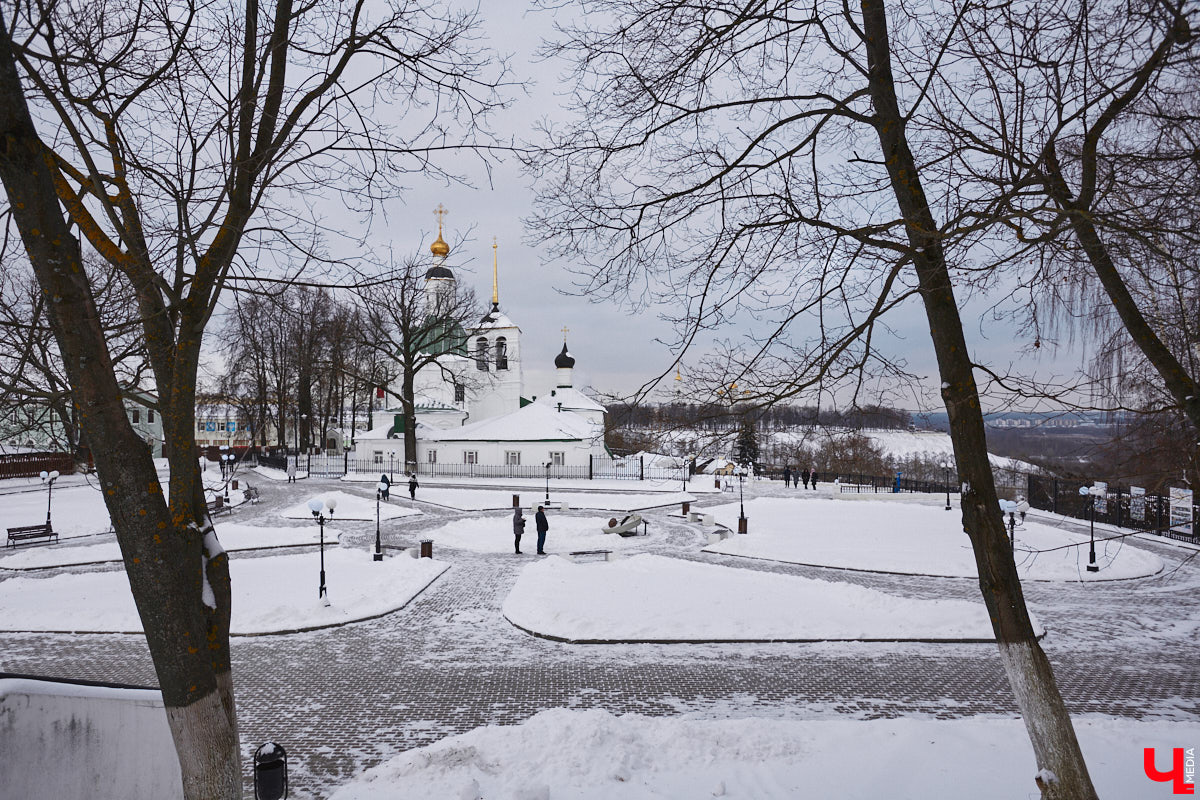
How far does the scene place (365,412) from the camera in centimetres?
7700

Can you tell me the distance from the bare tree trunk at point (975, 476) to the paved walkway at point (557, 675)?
12.4ft

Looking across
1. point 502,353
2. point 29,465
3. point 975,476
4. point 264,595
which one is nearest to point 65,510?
point 29,465

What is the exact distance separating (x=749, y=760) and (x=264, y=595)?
11.6 metres

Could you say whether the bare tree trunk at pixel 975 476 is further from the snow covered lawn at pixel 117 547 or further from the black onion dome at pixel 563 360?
the black onion dome at pixel 563 360

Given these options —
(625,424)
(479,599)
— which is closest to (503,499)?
(479,599)

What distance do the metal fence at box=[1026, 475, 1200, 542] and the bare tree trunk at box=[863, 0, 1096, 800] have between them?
20.2 meters

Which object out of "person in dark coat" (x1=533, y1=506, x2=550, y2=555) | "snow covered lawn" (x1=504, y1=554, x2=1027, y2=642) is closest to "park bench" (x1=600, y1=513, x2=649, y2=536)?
"person in dark coat" (x1=533, y1=506, x2=550, y2=555)

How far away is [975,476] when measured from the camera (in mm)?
5309

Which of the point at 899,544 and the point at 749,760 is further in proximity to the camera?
the point at 899,544

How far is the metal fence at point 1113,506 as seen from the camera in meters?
24.6

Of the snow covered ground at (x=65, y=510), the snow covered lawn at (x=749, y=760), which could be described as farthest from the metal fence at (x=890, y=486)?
the snow covered ground at (x=65, y=510)

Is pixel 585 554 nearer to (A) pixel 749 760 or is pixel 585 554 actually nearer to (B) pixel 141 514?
(A) pixel 749 760

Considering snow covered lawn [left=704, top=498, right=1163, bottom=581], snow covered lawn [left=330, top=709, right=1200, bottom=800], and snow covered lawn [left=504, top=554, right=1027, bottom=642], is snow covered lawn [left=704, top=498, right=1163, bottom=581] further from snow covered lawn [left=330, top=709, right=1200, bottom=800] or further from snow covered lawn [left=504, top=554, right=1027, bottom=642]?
snow covered lawn [left=330, top=709, right=1200, bottom=800]

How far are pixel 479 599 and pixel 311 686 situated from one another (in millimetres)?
5377
